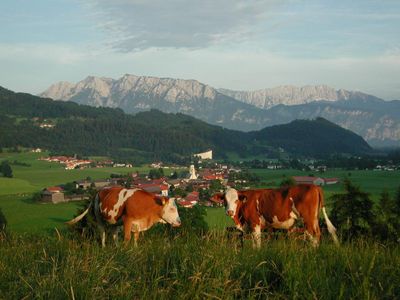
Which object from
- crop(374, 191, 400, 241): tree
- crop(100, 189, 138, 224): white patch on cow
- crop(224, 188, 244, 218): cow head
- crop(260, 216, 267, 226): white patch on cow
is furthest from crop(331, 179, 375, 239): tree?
crop(100, 189, 138, 224): white patch on cow

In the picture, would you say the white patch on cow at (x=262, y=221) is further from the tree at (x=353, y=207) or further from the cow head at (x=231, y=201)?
the tree at (x=353, y=207)

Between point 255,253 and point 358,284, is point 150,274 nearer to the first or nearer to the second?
point 255,253

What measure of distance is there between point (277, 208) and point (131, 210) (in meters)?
3.31

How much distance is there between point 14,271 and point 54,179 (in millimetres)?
126254

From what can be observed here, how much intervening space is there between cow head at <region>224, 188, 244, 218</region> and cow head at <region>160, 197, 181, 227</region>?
1333mm

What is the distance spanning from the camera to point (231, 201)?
11375 millimetres

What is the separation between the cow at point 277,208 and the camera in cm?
1103

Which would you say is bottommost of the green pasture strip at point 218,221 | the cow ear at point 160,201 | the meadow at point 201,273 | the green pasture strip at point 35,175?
the green pasture strip at point 35,175

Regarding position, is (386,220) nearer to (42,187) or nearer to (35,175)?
(42,187)

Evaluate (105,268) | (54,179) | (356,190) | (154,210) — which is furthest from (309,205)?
(54,179)

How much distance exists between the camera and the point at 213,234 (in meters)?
8.15

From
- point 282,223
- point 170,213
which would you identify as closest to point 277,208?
point 282,223

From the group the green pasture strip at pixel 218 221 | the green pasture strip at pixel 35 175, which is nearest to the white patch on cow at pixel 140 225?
the green pasture strip at pixel 218 221

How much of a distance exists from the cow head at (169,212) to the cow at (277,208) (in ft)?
4.38
